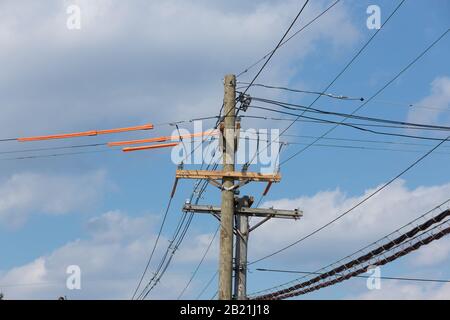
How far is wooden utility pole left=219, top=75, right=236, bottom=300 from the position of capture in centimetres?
1997

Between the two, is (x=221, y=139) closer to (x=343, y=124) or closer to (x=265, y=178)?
(x=265, y=178)

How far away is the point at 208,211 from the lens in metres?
24.5

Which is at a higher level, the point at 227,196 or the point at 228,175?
the point at 228,175

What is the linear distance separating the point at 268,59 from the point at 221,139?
2746 millimetres

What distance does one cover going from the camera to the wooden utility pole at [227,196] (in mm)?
19969

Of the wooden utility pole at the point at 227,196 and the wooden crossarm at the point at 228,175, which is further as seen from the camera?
the wooden crossarm at the point at 228,175

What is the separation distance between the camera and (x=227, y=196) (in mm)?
20719

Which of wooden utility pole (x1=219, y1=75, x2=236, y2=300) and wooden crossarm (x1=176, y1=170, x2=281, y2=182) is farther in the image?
wooden crossarm (x1=176, y1=170, x2=281, y2=182)
